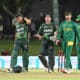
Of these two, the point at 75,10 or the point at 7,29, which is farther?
the point at 75,10

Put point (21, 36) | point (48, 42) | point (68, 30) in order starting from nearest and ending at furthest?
1. point (68, 30)
2. point (21, 36)
3. point (48, 42)

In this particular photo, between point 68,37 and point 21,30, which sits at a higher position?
point 21,30

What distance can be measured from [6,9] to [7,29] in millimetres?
3417

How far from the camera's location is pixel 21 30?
17.3 m

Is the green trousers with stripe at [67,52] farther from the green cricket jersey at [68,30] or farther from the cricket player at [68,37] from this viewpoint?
the green cricket jersey at [68,30]

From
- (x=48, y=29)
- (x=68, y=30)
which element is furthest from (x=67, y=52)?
(x=48, y=29)

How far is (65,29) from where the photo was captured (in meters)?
17.0

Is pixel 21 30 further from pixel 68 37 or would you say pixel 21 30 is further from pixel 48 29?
pixel 68 37

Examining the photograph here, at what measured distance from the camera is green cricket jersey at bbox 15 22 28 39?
17.3 meters

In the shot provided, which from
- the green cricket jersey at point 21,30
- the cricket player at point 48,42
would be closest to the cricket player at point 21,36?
the green cricket jersey at point 21,30

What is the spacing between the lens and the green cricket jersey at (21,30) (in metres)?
17.3
